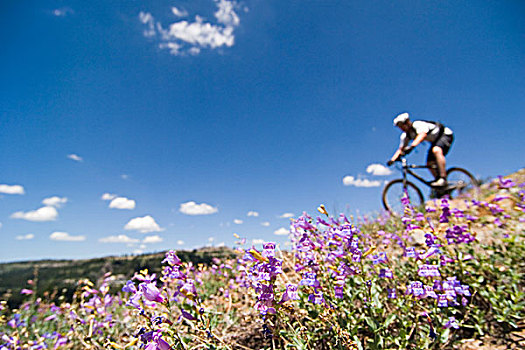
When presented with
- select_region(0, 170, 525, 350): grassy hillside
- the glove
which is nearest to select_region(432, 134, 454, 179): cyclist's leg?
the glove

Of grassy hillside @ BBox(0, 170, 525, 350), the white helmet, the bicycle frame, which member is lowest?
grassy hillside @ BBox(0, 170, 525, 350)

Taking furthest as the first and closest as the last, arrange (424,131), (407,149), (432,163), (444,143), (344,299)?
(432,163) → (444,143) → (407,149) → (424,131) → (344,299)

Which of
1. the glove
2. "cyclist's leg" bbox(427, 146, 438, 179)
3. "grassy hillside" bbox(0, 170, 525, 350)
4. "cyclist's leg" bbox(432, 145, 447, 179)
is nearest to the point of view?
"grassy hillside" bbox(0, 170, 525, 350)

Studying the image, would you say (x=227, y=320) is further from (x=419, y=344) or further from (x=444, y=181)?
(x=444, y=181)

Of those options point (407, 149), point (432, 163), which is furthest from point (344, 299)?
point (432, 163)

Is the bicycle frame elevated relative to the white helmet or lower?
lower

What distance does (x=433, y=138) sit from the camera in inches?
287

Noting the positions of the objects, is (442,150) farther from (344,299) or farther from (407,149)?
(344,299)

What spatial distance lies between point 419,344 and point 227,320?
1.88m

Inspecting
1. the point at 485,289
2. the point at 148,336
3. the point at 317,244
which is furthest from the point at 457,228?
the point at 148,336

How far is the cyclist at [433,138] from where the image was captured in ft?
23.7

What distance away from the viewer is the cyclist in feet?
23.7

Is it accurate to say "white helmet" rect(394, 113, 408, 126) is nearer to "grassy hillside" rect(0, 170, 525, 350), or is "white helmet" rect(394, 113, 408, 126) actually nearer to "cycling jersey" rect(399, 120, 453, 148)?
"cycling jersey" rect(399, 120, 453, 148)

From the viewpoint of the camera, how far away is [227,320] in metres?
3.09
